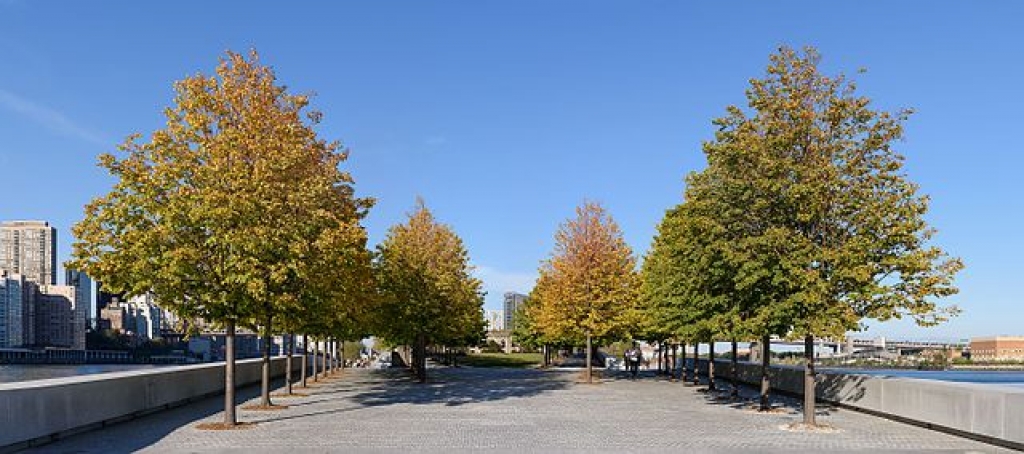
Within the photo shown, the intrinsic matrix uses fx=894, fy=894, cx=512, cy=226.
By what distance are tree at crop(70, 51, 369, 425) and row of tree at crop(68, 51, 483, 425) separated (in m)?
0.03

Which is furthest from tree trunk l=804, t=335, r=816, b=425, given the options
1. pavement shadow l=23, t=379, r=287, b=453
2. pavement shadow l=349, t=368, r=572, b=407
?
pavement shadow l=23, t=379, r=287, b=453

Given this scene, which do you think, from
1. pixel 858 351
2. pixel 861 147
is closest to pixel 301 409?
pixel 861 147

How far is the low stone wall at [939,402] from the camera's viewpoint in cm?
→ 1684

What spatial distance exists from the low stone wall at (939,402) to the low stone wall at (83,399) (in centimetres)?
1801

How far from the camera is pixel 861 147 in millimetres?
21203

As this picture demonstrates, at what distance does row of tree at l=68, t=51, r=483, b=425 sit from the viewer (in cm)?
2030

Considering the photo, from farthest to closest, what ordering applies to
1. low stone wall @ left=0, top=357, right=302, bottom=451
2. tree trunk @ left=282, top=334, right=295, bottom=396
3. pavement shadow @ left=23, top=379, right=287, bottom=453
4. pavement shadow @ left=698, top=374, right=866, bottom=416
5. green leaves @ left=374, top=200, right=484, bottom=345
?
green leaves @ left=374, top=200, right=484, bottom=345, tree trunk @ left=282, top=334, right=295, bottom=396, pavement shadow @ left=698, top=374, right=866, bottom=416, pavement shadow @ left=23, top=379, right=287, bottom=453, low stone wall @ left=0, top=357, right=302, bottom=451

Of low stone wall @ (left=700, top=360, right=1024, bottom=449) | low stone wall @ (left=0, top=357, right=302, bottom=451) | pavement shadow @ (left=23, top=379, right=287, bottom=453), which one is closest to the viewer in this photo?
low stone wall @ (left=0, top=357, right=302, bottom=451)

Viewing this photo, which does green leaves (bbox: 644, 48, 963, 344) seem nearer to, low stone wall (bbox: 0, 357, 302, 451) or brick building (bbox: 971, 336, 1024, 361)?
low stone wall (bbox: 0, 357, 302, 451)

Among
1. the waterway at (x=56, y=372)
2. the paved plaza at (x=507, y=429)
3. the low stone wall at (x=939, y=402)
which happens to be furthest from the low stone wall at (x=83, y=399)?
the waterway at (x=56, y=372)

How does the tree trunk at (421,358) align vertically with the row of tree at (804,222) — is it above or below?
below

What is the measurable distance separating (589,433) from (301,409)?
10.4m

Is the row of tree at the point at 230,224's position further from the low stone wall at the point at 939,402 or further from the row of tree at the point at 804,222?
the low stone wall at the point at 939,402

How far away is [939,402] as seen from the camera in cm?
1983
